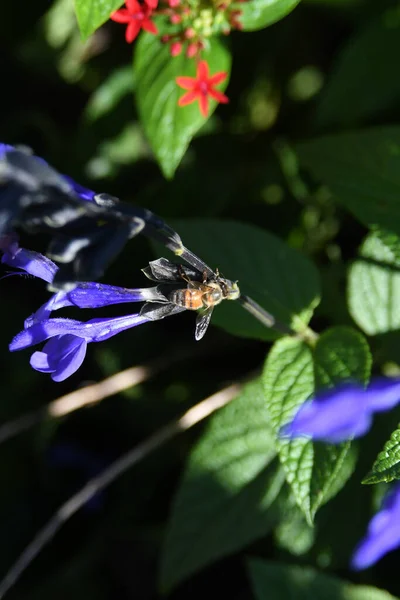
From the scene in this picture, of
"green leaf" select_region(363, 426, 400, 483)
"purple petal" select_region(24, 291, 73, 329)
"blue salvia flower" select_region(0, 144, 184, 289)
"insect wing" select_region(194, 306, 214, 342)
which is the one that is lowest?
"green leaf" select_region(363, 426, 400, 483)

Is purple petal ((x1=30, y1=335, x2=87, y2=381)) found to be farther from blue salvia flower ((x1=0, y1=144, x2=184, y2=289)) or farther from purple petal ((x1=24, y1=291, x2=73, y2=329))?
blue salvia flower ((x1=0, y1=144, x2=184, y2=289))

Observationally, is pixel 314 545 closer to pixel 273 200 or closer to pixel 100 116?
pixel 273 200

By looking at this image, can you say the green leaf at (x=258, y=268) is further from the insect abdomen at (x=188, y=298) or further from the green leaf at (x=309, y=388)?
the insect abdomen at (x=188, y=298)

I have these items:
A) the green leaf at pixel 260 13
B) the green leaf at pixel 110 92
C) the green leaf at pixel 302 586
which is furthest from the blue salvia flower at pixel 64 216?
the green leaf at pixel 110 92

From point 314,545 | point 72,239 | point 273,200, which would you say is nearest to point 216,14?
point 273,200

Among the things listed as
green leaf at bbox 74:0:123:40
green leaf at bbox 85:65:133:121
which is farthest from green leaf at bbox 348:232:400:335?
green leaf at bbox 85:65:133:121

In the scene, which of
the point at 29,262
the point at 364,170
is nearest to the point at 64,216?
the point at 29,262

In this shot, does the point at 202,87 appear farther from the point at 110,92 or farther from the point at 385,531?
the point at 385,531

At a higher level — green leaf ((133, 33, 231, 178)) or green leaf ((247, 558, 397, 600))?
green leaf ((133, 33, 231, 178))
